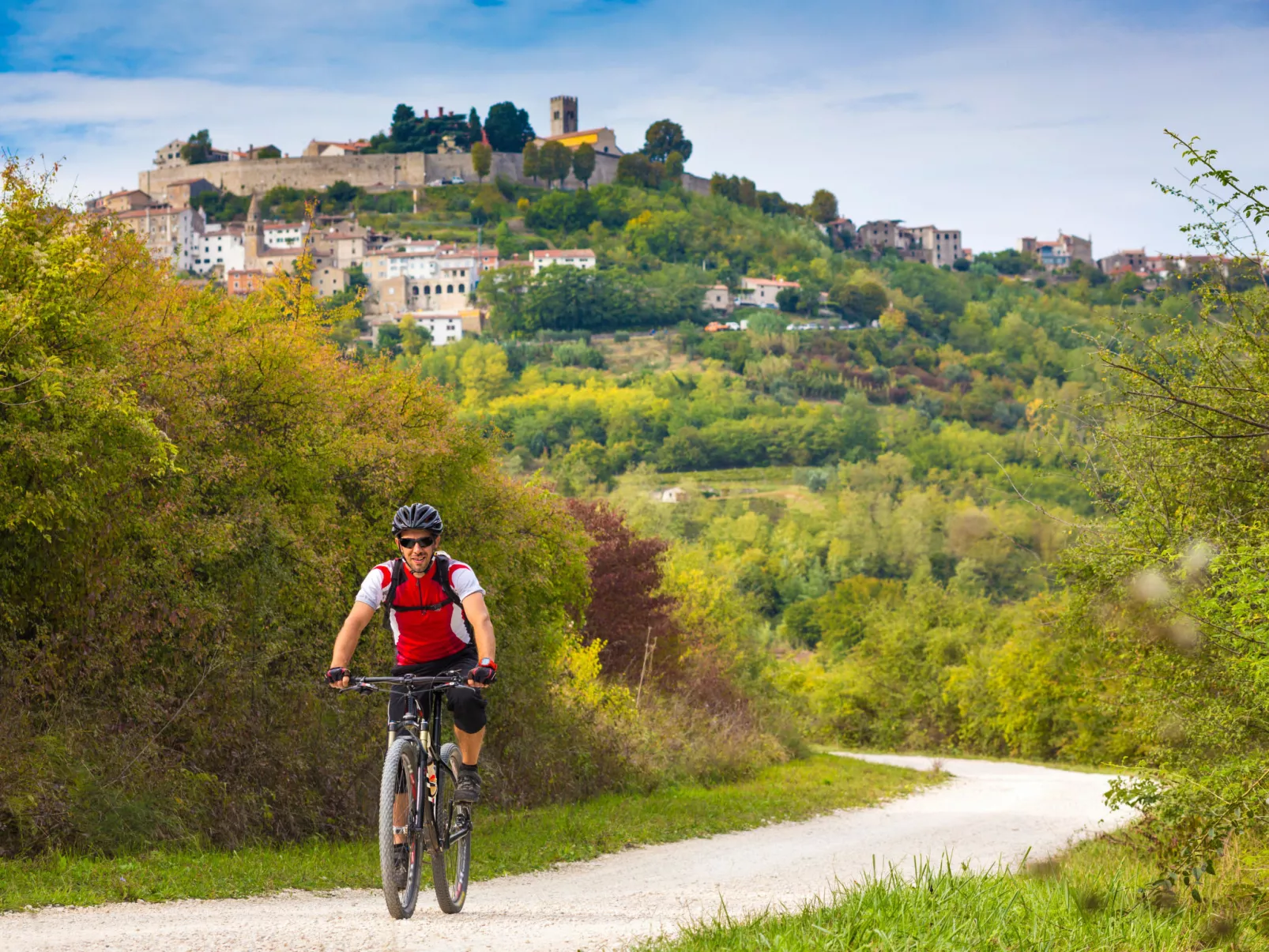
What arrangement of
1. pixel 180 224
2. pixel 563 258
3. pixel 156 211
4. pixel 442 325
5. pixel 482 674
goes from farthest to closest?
pixel 563 258
pixel 156 211
pixel 180 224
pixel 442 325
pixel 482 674

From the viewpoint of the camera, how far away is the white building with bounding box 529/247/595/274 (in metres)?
193

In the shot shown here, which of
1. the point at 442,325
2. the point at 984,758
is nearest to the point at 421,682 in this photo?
the point at 984,758

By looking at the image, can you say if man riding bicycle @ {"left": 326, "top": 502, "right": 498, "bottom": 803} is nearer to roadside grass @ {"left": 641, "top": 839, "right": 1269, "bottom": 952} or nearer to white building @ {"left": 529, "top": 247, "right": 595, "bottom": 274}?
roadside grass @ {"left": 641, "top": 839, "right": 1269, "bottom": 952}

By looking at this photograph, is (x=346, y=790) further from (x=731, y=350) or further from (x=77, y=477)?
(x=731, y=350)

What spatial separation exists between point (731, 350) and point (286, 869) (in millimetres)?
163842

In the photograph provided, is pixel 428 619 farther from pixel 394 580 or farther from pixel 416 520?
pixel 416 520

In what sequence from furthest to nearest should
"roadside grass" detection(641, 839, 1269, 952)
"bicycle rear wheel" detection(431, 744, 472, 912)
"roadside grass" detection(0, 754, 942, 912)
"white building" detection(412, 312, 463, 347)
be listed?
"white building" detection(412, 312, 463, 347) → "roadside grass" detection(0, 754, 942, 912) → "bicycle rear wheel" detection(431, 744, 472, 912) → "roadside grass" detection(641, 839, 1269, 952)

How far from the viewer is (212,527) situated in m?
11.1

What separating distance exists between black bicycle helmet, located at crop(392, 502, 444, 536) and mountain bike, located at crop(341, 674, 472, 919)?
756mm

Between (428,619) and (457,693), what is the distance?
42 centimetres

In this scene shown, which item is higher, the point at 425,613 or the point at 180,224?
the point at 180,224

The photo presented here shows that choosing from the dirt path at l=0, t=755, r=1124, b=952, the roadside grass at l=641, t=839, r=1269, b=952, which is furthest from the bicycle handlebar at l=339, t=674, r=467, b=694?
the roadside grass at l=641, t=839, r=1269, b=952

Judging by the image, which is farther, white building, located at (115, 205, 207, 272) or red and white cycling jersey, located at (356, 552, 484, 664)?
white building, located at (115, 205, 207, 272)

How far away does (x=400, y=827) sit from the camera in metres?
6.93
